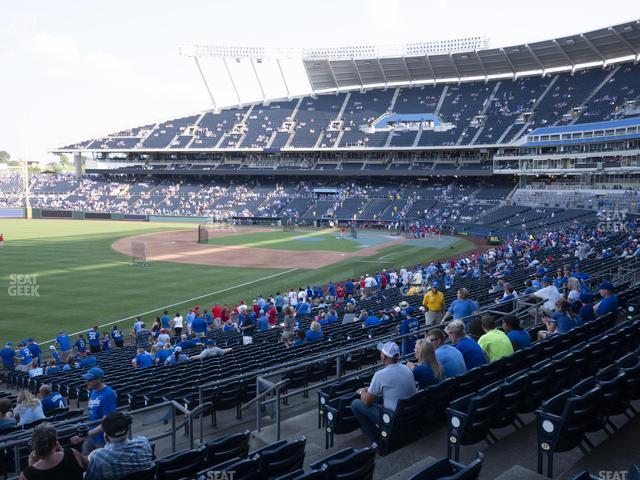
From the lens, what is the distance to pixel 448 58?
74562mm

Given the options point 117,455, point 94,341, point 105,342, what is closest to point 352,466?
point 117,455

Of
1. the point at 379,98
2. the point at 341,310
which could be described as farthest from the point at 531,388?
the point at 379,98

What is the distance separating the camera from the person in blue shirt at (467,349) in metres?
7.19

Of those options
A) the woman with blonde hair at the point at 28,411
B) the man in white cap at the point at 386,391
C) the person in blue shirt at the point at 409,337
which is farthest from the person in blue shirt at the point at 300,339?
the man in white cap at the point at 386,391

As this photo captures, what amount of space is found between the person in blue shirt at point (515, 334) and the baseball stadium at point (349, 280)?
5cm

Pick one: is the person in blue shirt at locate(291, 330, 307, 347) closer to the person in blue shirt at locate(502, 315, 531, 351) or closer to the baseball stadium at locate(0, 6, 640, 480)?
the baseball stadium at locate(0, 6, 640, 480)

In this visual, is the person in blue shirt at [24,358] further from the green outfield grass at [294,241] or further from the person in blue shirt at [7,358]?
the green outfield grass at [294,241]

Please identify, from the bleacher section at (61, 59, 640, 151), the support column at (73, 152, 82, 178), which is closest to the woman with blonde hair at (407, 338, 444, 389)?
the bleacher section at (61, 59, 640, 151)

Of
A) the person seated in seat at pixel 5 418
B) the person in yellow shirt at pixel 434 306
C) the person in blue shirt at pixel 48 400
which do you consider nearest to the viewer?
the person seated in seat at pixel 5 418

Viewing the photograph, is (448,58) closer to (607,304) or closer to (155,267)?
(155,267)

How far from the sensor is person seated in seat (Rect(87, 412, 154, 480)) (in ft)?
15.2

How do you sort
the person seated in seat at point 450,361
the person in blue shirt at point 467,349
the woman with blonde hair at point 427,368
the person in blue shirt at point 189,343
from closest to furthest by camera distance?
1. the woman with blonde hair at point 427,368
2. the person seated in seat at point 450,361
3. the person in blue shirt at point 467,349
4. the person in blue shirt at point 189,343

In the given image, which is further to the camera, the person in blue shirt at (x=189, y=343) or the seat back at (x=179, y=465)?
the person in blue shirt at (x=189, y=343)

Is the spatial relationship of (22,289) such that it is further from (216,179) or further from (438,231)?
(216,179)
